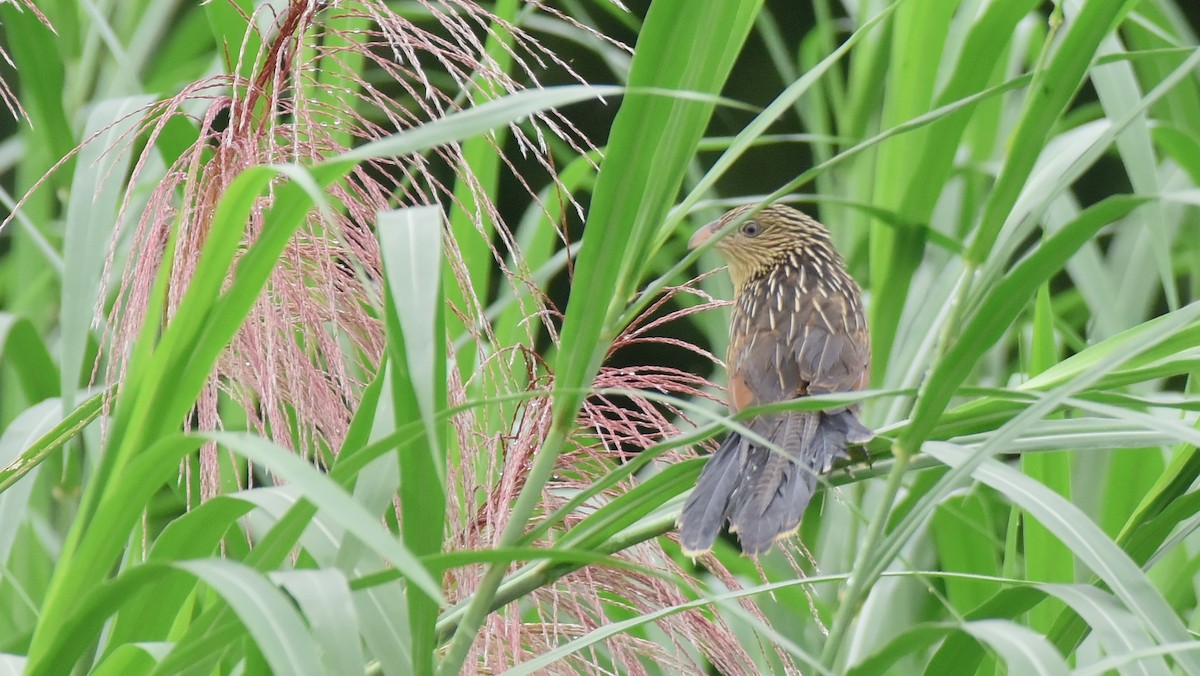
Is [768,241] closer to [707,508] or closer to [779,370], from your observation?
[779,370]

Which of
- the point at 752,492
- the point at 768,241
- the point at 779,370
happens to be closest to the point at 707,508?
the point at 752,492

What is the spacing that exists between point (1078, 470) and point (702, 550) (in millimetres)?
803

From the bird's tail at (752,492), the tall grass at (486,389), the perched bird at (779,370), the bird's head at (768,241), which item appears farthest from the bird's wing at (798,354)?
the bird's head at (768,241)

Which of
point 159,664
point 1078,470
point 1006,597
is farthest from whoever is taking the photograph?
point 1078,470

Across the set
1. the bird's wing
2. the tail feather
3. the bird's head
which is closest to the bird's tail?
the tail feather

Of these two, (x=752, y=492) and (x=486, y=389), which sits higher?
(x=486, y=389)

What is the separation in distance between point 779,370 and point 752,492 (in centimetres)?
42

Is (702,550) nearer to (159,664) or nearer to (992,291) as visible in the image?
(992,291)

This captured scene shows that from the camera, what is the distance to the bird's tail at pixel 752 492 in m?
1.03

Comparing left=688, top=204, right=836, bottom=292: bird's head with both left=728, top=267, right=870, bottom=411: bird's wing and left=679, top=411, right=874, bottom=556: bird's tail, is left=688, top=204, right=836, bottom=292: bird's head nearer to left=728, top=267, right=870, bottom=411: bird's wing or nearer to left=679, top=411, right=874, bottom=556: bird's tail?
left=728, top=267, right=870, bottom=411: bird's wing

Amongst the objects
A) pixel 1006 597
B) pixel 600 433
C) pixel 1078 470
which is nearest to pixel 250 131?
pixel 600 433

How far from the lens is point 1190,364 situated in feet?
3.02

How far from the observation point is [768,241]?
2074 mm

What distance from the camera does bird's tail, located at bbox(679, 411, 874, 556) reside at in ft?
3.37
